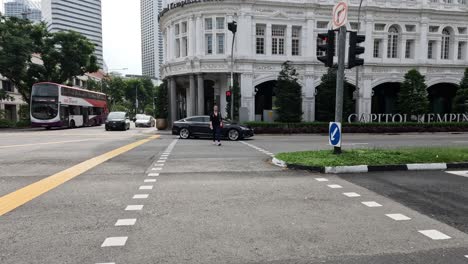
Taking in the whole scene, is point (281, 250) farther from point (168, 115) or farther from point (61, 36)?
point (61, 36)

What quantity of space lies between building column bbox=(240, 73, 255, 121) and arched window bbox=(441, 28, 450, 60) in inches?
795

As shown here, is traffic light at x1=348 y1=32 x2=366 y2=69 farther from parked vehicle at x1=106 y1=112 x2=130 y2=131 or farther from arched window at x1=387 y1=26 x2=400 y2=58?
arched window at x1=387 y1=26 x2=400 y2=58

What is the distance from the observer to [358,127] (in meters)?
26.0

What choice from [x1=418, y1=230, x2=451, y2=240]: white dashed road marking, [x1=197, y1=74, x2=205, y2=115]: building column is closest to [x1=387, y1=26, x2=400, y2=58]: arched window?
[x1=197, y1=74, x2=205, y2=115]: building column

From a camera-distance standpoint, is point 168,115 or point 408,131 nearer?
point 408,131

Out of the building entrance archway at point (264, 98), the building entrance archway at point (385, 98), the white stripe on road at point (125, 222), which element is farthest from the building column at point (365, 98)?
the white stripe on road at point (125, 222)

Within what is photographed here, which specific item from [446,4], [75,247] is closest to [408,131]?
[446,4]

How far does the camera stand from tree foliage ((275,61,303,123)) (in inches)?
1049

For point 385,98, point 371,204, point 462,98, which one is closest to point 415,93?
point 385,98

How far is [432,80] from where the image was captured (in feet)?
105

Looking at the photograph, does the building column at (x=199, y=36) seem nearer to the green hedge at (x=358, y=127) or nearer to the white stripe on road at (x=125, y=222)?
the green hedge at (x=358, y=127)

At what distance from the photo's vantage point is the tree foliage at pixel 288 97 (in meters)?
26.7

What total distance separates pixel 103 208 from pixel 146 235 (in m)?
1.49

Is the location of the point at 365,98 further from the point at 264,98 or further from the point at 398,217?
the point at 398,217
